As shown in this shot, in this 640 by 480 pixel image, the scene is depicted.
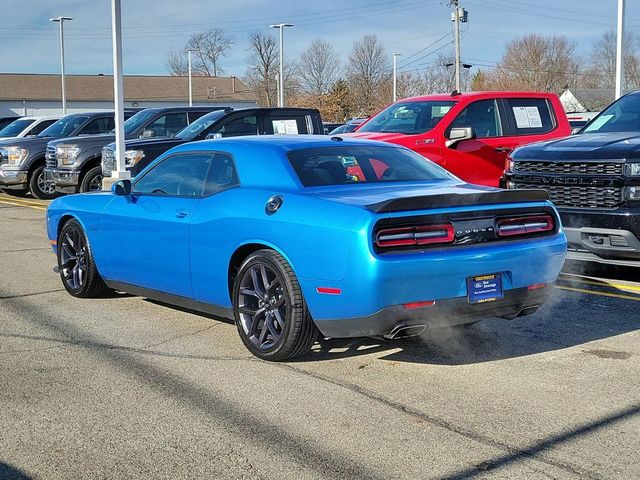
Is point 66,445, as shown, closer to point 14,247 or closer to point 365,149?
point 365,149

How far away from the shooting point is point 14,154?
59.4 feet

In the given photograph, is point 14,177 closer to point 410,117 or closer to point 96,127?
point 96,127

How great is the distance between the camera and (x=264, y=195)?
560 centimetres

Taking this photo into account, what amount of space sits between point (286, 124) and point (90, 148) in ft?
14.7

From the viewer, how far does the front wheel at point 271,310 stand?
5.21 metres

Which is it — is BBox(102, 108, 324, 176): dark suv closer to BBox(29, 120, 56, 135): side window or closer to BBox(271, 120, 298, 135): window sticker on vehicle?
BBox(271, 120, 298, 135): window sticker on vehicle

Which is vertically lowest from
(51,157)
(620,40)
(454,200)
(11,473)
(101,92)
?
(11,473)

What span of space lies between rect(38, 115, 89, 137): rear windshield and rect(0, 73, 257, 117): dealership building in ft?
186

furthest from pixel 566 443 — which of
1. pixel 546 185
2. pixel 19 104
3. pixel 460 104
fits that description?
pixel 19 104

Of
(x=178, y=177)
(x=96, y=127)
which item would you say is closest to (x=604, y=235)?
(x=178, y=177)

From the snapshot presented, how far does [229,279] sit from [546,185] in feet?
13.0

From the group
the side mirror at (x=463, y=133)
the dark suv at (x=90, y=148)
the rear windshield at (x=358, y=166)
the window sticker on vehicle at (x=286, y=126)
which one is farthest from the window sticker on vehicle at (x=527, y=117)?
the dark suv at (x=90, y=148)

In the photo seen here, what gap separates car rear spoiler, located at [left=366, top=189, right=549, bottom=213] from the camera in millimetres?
4905

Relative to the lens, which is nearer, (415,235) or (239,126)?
(415,235)
